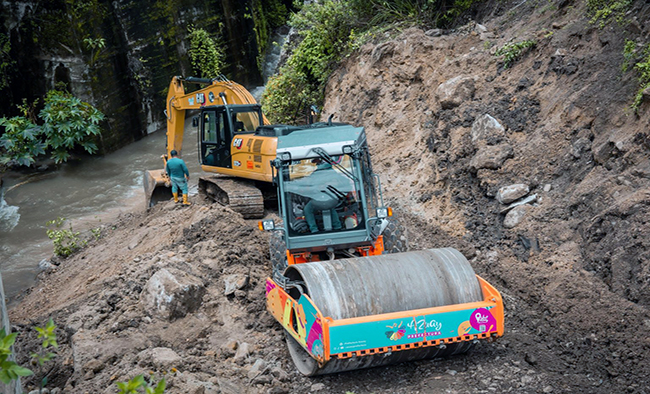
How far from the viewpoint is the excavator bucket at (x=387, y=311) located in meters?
5.99

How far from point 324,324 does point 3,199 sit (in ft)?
49.6

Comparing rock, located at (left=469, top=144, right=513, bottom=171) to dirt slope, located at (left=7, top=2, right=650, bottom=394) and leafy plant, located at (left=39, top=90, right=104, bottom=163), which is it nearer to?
dirt slope, located at (left=7, top=2, right=650, bottom=394)

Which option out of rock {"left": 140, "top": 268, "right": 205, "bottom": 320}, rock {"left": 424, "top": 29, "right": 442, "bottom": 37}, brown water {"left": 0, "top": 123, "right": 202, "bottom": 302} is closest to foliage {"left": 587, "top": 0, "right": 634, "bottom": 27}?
rock {"left": 424, "top": 29, "right": 442, "bottom": 37}

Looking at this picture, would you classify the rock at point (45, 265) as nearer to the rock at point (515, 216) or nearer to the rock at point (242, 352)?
the rock at point (242, 352)

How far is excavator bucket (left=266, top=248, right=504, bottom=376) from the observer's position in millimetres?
5992

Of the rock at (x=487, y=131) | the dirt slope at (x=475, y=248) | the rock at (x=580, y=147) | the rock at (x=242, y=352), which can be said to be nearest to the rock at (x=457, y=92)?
the dirt slope at (x=475, y=248)

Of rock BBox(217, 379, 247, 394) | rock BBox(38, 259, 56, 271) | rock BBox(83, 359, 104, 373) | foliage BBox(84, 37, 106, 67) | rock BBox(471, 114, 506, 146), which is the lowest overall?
rock BBox(38, 259, 56, 271)

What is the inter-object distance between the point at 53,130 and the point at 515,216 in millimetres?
14769

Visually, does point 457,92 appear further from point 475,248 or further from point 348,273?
point 348,273

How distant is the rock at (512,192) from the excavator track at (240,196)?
429 cm

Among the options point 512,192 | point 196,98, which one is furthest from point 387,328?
point 196,98

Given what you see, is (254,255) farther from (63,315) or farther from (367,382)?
(367,382)

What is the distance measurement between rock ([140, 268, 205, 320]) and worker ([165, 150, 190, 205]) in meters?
5.25

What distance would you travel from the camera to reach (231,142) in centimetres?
1230
